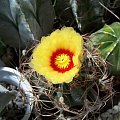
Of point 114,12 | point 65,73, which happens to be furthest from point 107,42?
point 114,12

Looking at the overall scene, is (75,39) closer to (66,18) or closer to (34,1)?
(34,1)

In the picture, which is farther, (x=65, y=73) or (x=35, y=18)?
(x=35, y=18)

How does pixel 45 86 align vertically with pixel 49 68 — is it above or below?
below

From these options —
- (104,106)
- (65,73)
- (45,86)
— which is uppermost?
(65,73)

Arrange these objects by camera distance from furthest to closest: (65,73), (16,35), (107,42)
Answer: (16,35)
(107,42)
(65,73)
